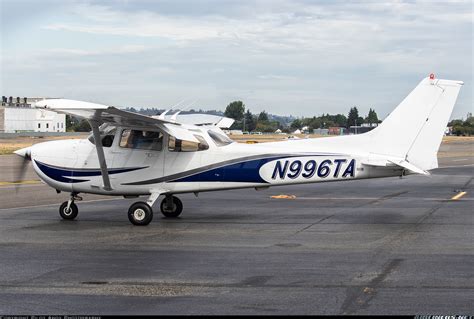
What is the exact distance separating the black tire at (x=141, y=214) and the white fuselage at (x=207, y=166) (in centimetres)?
72

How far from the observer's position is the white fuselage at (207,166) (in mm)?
15938

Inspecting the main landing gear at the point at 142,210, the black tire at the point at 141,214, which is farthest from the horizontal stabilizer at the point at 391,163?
the black tire at the point at 141,214

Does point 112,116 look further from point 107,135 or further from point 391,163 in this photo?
point 391,163

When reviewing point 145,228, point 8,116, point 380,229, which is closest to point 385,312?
point 380,229

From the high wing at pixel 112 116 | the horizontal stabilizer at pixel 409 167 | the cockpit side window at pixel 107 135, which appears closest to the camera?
the high wing at pixel 112 116

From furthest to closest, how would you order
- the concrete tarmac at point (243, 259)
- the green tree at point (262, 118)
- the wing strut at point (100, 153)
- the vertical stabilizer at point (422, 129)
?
the green tree at point (262, 118), the vertical stabilizer at point (422, 129), the wing strut at point (100, 153), the concrete tarmac at point (243, 259)

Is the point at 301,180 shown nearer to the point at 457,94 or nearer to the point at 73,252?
the point at 457,94

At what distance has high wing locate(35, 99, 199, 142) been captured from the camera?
13.8 m

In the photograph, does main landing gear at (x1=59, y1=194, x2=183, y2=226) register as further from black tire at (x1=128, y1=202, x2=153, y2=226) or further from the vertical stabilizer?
the vertical stabilizer

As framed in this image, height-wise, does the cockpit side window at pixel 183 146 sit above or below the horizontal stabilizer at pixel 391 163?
above

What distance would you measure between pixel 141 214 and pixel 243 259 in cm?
467

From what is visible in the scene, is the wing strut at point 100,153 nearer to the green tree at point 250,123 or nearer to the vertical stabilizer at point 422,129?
the vertical stabilizer at point 422,129

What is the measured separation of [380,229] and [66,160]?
6805mm

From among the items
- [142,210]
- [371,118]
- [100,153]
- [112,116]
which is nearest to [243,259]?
[142,210]
